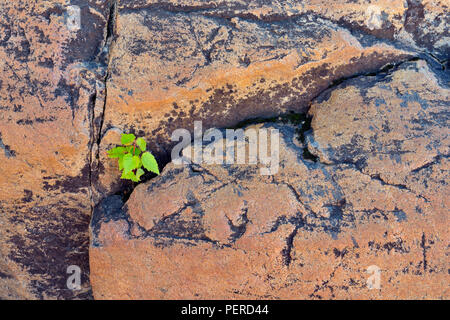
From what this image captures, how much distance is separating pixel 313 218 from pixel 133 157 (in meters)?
1.07

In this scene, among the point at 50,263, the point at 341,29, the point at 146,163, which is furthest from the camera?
the point at 50,263

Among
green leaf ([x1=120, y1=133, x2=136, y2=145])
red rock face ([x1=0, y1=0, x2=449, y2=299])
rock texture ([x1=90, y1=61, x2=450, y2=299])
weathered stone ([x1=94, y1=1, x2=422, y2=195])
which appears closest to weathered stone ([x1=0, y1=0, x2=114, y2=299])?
red rock face ([x1=0, y1=0, x2=449, y2=299])

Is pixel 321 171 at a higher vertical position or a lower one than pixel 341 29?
lower

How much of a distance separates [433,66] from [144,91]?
1802mm

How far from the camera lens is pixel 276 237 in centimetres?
223

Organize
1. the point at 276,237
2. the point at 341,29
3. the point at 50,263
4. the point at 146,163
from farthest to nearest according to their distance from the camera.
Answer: the point at 50,263 < the point at 341,29 < the point at 146,163 < the point at 276,237

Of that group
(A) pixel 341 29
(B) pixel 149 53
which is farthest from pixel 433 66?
(B) pixel 149 53

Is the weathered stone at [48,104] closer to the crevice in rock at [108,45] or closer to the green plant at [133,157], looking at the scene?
the crevice in rock at [108,45]

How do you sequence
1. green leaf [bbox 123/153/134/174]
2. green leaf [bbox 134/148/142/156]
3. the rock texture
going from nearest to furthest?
the rock texture → green leaf [bbox 123/153/134/174] → green leaf [bbox 134/148/142/156]

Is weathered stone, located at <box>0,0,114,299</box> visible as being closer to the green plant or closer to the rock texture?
the green plant

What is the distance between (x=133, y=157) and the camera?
8.01ft

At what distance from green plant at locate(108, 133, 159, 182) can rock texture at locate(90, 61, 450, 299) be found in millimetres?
106

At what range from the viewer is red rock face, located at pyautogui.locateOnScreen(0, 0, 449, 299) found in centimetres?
223

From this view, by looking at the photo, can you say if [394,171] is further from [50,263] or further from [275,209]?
[50,263]
